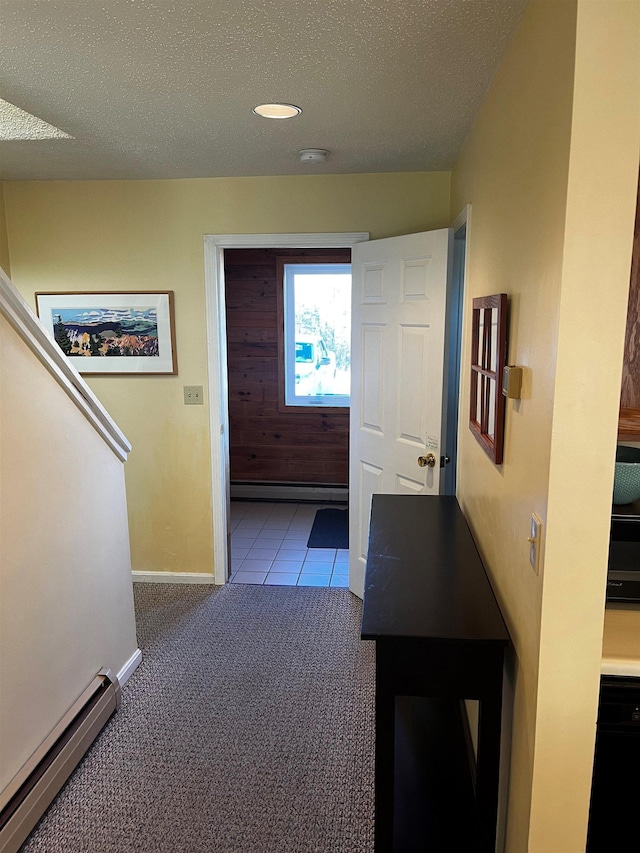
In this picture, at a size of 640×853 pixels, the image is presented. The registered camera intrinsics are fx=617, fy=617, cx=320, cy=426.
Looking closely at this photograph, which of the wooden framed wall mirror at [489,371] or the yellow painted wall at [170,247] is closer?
the wooden framed wall mirror at [489,371]

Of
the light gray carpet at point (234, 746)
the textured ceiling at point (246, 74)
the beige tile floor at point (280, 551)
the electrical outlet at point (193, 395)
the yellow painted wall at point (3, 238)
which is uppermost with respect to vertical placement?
the textured ceiling at point (246, 74)

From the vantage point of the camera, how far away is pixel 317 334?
17.0ft

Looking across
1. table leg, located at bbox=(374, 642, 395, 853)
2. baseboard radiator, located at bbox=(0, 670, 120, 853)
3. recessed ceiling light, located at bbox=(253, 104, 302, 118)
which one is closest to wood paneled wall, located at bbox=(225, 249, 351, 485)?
recessed ceiling light, located at bbox=(253, 104, 302, 118)

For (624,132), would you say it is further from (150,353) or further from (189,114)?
(150,353)

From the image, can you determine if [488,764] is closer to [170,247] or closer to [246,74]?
[246,74]

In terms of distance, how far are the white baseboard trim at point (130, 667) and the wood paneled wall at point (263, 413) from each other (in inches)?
105

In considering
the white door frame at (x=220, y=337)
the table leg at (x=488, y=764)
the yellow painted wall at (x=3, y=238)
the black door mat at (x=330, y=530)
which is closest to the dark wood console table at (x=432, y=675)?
the table leg at (x=488, y=764)

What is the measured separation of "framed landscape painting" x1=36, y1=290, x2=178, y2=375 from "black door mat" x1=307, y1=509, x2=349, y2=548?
5.49 ft

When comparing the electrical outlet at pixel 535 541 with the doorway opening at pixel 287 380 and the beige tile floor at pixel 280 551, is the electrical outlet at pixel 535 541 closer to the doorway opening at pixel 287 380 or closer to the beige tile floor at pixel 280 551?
the beige tile floor at pixel 280 551

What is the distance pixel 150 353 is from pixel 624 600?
272 cm

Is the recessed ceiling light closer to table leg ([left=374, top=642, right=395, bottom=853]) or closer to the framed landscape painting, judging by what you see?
the framed landscape painting

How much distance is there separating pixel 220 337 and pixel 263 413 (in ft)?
6.25

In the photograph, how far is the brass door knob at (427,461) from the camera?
2.87 metres

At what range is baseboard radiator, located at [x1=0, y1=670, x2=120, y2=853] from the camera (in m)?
1.83
